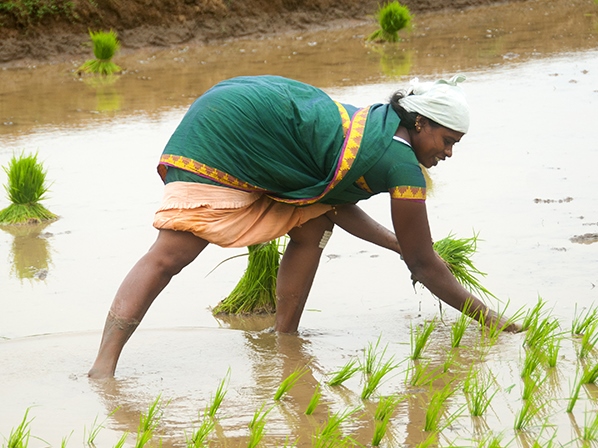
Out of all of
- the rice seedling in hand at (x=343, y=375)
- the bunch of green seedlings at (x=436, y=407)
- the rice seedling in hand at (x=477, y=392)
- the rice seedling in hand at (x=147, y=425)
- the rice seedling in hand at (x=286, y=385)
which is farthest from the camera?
the rice seedling in hand at (x=343, y=375)

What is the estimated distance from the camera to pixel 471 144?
6.85m

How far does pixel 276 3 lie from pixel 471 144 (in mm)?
8484

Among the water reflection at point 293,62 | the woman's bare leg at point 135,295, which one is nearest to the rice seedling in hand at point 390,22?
the water reflection at point 293,62

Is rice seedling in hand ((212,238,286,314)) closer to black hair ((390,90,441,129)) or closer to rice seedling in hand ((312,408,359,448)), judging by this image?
black hair ((390,90,441,129))

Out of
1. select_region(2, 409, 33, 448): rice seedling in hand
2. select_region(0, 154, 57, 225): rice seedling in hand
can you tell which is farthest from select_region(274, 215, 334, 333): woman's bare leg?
select_region(0, 154, 57, 225): rice seedling in hand

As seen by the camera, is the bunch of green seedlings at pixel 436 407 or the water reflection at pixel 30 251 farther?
the water reflection at pixel 30 251

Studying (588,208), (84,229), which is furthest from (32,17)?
(588,208)

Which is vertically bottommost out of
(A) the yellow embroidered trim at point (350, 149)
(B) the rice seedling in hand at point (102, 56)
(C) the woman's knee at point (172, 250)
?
(C) the woman's knee at point (172, 250)

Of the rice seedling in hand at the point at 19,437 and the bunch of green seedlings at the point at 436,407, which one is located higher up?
the rice seedling in hand at the point at 19,437

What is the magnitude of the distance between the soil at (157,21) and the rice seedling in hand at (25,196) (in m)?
6.94

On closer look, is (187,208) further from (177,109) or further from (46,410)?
(177,109)

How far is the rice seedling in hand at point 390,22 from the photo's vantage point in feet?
Result: 41.5

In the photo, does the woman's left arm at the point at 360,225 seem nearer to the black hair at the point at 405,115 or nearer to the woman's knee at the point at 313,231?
the woman's knee at the point at 313,231

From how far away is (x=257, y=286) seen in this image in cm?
412
